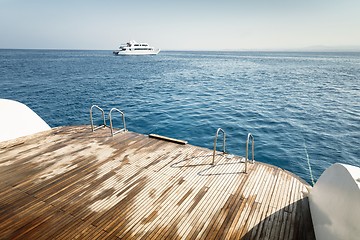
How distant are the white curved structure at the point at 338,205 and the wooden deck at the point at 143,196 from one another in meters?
0.52

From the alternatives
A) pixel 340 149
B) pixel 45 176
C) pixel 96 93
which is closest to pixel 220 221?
pixel 45 176

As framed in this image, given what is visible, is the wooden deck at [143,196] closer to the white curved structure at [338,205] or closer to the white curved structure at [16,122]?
the white curved structure at [338,205]

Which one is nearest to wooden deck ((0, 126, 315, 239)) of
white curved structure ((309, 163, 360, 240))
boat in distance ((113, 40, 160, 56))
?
white curved structure ((309, 163, 360, 240))

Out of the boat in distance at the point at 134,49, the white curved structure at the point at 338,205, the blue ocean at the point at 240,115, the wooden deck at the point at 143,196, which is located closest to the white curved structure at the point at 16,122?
the wooden deck at the point at 143,196

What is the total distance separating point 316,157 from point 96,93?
84.0ft

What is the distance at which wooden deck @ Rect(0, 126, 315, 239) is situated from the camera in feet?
14.2

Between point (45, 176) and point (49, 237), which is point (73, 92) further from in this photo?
point (49, 237)

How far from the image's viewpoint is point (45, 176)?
20.8 ft

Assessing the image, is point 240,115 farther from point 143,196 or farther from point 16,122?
point 16,122

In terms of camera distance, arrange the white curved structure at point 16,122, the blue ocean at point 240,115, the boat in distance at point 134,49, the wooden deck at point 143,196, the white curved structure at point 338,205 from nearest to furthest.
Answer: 1. the white curved structure at point 338,205
2. the wooden deck at point 143,196
3. the white curved structure at point 16,122
4. the blue ocean at point 240,115
5. the boat in distance at point 134,49

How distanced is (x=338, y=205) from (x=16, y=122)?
42.0 ft

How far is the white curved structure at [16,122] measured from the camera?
9357 millimetres

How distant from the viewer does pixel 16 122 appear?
9.82 meters

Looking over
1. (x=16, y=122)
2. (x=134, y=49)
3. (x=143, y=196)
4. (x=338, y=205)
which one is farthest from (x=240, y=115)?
(x=134, y=49)
